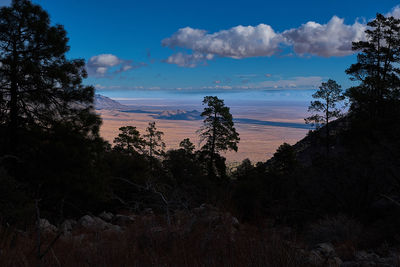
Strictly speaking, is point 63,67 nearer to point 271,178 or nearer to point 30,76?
point 30,76

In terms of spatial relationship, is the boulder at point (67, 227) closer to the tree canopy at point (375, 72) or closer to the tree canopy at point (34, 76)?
the tree canopy at point (34, 76)

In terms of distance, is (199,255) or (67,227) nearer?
(199,255)

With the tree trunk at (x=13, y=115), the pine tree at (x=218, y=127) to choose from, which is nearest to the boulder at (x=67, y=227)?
the tree trunk at (x=13, y=115)

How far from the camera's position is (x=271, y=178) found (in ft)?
88.2

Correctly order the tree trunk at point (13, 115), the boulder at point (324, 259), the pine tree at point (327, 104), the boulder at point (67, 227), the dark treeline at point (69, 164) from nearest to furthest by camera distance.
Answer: the boulder at point (324, 259), the boulder at point (67, 227), the dark treeline at point (69, 164), the tree trunk at point (13, 115), the pine tree at point (327, 104)

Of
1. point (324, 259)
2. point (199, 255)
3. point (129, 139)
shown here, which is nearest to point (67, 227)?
point (199, 255)

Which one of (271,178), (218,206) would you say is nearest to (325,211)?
(271,178)

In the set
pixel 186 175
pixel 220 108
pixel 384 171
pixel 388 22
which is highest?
pixel 388 22

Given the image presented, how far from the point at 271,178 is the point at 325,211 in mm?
10515

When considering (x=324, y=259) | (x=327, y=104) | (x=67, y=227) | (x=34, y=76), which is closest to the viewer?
(x=324, y=259)

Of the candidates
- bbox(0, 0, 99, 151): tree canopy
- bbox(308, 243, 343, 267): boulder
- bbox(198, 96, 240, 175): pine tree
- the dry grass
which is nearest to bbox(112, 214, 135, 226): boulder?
bbox(0, 0, 99, 151): tree canopy

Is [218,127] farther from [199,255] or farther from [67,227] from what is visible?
[199,255]

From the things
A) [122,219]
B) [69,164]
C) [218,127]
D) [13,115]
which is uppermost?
[13,115]

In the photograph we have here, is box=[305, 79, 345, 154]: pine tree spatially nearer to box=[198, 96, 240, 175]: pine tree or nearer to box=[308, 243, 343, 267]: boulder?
box=[198, 96, 240, 175]: pine tree
